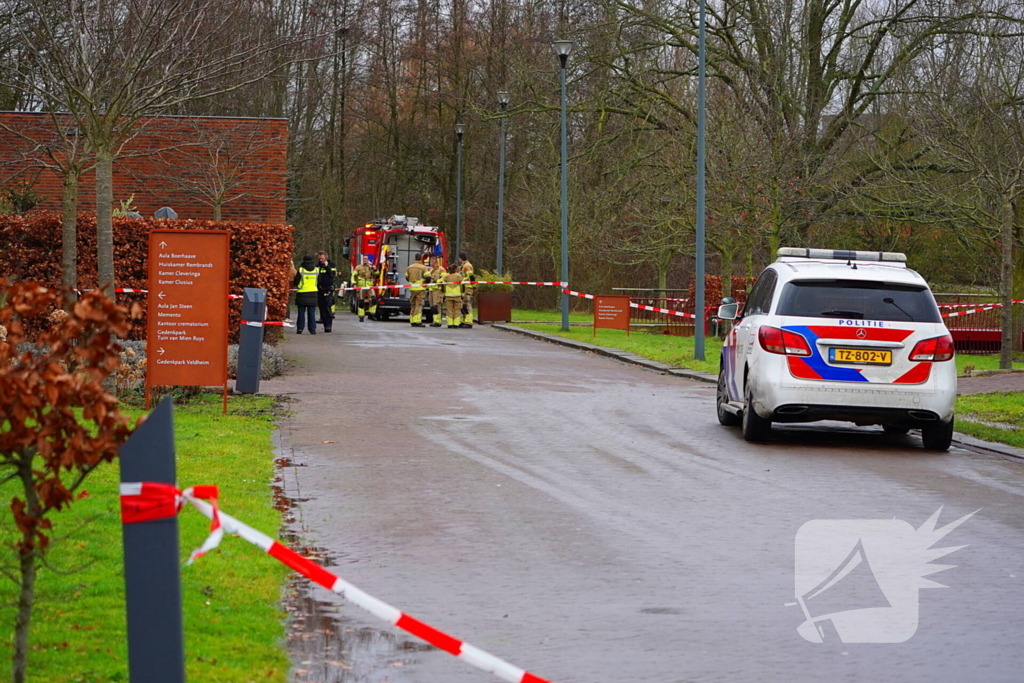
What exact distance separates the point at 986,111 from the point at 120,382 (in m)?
17.4

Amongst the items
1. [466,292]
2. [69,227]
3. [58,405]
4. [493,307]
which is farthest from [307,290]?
[58,405]

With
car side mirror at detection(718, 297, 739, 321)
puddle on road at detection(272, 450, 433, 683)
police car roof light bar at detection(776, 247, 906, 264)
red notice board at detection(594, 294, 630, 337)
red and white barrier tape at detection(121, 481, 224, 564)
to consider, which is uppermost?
police car roof light bar at detection(776, 247, 906, 264)

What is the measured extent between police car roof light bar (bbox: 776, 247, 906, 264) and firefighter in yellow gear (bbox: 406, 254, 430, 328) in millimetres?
23778

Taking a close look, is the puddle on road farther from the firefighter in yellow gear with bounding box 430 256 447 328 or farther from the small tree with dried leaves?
the firefighter in yellow gear with bounding box 430 256 447 328

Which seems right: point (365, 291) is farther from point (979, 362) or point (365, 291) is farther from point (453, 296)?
point (979, 362)

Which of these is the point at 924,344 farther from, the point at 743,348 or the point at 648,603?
the point at 648,603

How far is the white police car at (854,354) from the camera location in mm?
13102

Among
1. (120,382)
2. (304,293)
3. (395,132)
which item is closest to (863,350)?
(120,382)

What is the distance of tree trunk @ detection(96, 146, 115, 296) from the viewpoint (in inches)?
628

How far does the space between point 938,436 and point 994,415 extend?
3832 millimetres

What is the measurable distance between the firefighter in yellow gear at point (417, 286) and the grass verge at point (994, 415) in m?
20.8

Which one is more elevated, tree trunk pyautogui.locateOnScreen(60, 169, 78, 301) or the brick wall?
the brick wall

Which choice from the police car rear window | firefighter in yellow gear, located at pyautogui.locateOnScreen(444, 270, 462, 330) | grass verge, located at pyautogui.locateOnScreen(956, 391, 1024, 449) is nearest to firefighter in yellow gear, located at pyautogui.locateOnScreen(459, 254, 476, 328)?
firefighter in yellow gear, located at pyautogui.locateOnScreen(444, 270, 462, 330)

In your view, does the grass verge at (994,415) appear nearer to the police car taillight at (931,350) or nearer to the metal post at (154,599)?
the police car taillight at (931,350)
